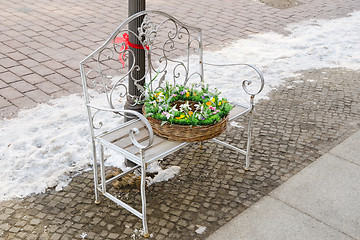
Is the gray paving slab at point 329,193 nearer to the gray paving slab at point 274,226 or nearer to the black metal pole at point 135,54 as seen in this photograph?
the gray paving slab at point 274,226

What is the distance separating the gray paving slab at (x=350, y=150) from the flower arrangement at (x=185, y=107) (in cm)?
145

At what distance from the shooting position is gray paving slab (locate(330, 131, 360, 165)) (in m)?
4.10

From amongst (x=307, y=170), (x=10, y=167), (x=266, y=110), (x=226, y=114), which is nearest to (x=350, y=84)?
(x=266, y=110)

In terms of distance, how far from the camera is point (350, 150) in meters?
4.21

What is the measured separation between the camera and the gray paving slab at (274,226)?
10.1 feet

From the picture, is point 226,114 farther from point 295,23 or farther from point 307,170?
point 295,23

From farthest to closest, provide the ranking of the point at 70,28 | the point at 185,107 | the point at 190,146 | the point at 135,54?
the point at 70,28 < the point at 190,146 < the point at 135,54 < the point at 185,107

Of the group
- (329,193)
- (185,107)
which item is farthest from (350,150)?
(185,107)

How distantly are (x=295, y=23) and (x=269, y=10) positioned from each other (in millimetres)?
894

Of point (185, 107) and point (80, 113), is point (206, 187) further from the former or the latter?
point (80, 113)

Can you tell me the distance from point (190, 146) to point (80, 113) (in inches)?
50.9

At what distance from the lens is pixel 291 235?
310 cm

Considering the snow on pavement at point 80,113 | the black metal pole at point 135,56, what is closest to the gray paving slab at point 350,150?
the snow on pavement at point 80,113

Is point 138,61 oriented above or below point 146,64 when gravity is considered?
above
